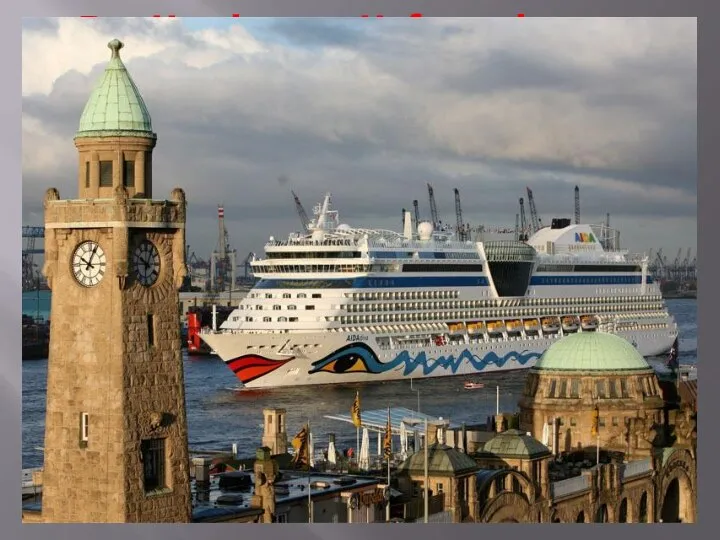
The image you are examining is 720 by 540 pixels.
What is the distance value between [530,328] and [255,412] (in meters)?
30.3

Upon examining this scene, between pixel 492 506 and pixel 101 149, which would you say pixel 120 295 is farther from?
pixel 492 506

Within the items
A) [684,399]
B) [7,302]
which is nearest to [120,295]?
[7,302]

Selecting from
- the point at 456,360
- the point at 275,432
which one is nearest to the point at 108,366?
the point at 275,432

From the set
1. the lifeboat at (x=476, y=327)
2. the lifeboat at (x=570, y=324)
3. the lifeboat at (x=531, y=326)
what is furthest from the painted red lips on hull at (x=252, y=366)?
the lifeboat at (x=570, y=324)

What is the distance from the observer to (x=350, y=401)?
8006cm

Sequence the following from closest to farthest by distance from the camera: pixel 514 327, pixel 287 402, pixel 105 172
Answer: pixel 105 172 → pixel 287 402 → pixel 514 327

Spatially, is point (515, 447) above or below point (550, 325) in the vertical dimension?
below

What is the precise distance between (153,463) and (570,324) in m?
78.2

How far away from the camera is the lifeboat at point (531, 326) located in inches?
4088

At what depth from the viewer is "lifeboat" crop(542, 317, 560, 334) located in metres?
105

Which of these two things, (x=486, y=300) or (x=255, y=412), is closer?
(x=255, y=412)

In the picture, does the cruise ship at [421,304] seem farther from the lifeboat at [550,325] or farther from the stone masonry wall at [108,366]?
the stone masonry wall at [108,366]

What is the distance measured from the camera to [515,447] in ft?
131

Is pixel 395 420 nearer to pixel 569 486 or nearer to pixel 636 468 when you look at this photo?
pixel 636 468
